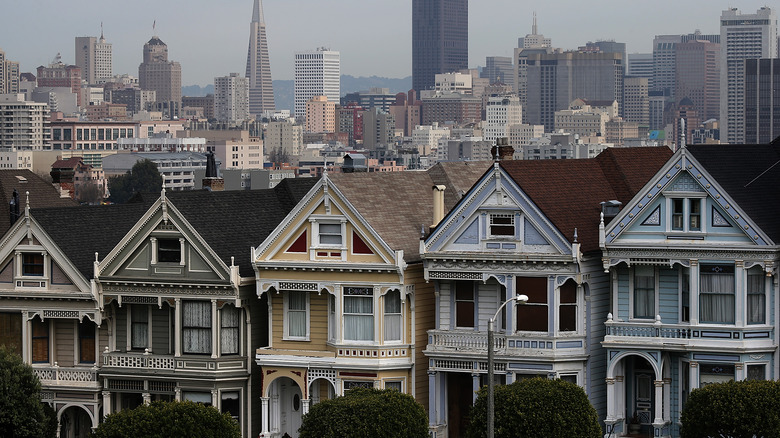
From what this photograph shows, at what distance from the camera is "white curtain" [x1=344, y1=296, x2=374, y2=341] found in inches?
1906

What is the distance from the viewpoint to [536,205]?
4622cm

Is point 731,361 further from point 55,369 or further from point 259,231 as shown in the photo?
point 55,369

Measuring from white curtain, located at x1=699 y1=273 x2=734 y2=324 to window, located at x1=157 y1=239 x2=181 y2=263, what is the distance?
547 inches

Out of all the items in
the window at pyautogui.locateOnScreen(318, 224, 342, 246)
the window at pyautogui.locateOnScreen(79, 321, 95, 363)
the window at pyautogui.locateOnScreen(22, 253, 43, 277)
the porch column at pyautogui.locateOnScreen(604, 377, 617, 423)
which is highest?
the window at pyautogui.locateOnScreen(318, 224, 342, 246)

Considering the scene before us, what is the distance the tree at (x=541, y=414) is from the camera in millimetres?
43875

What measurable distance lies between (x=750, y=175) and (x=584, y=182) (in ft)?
16.5

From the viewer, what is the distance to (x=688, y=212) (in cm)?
4488

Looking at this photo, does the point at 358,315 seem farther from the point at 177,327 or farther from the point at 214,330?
the point at 177,327

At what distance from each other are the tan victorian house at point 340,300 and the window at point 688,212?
6.73 meters

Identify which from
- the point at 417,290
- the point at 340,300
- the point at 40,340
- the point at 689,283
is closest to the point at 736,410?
the point at 689,283

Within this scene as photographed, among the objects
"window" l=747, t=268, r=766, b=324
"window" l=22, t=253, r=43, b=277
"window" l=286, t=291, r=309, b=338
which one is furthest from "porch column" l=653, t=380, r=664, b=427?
"window" l=22, t=253, r=43, b=277

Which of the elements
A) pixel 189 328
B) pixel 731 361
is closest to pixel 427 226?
pixel 189 328

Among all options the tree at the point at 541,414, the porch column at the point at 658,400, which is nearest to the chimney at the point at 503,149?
the porch column at the point at 658,400

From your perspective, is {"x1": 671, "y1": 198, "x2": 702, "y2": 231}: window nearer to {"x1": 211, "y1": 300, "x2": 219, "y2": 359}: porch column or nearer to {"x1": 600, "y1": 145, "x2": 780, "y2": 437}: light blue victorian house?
{"x1": 600, "y1": 145, "x2": 780, "y2": 437}: light blue victorian house
